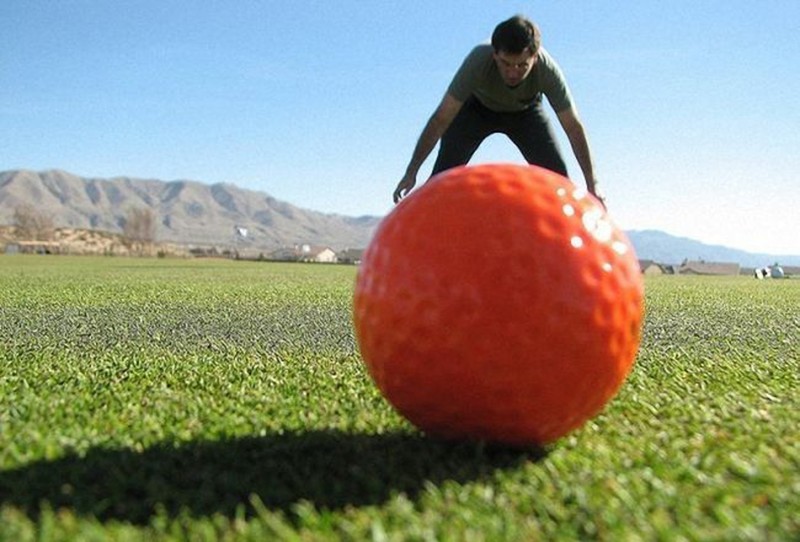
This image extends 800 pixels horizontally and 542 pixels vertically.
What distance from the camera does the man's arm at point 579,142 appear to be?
5.52m

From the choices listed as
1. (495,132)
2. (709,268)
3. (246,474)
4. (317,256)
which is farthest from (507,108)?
(317,256)

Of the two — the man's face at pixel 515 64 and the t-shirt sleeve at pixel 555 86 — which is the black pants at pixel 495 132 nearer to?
the t-shirt sleeve at pixel 555 86

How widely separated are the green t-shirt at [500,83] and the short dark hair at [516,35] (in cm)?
59

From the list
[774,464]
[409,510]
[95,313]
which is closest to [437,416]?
[409,510]

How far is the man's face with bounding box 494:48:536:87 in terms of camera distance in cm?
458

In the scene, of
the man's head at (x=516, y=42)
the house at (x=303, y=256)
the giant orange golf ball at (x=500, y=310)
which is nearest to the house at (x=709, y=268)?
the house at (x=303, y=256)

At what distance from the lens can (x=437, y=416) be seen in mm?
2822

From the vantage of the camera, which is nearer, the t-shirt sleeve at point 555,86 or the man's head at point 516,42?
the man's head at point 516,42

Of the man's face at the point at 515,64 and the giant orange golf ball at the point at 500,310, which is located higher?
the man's face at the point at 515,64

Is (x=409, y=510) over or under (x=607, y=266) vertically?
under

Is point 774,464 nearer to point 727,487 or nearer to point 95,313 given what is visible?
point 727,487

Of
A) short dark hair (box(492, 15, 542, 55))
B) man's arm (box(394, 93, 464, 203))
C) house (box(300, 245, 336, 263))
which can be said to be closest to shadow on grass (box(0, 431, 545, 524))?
short dark hair (box(492, 15, 542, 55))

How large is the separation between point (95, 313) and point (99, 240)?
144m

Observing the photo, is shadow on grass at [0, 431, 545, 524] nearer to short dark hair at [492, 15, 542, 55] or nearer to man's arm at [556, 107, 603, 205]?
short dark hair at [492, 15, 542, 55]
